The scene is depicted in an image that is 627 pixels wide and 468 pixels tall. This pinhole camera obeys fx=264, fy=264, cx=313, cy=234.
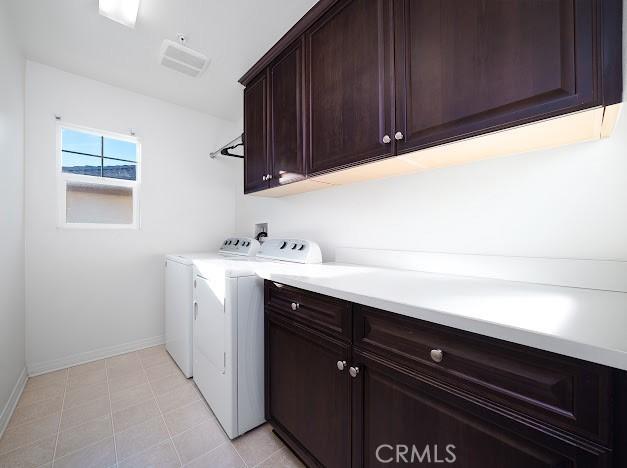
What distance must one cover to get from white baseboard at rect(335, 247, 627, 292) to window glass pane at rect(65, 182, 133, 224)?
7.69 feet

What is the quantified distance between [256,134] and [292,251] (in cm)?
91

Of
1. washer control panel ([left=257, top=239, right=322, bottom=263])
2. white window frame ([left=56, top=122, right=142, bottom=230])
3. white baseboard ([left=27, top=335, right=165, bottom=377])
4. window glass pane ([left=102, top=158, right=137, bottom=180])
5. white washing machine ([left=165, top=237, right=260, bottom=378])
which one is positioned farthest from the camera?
window glass pane ([left=102, top=158, right=137, bottom=180])

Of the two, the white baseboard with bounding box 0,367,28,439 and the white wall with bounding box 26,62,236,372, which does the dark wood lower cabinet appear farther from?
the white wall with bounding box 26,62,236,372

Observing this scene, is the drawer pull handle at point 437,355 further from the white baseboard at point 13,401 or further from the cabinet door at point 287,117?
the white baseboard at point 13,401

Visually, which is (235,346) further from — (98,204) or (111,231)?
(98,204)

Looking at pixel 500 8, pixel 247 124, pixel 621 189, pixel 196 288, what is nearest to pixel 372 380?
pixel 621 189

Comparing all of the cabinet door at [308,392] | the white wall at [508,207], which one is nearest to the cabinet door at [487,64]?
the white wall at [508,207]

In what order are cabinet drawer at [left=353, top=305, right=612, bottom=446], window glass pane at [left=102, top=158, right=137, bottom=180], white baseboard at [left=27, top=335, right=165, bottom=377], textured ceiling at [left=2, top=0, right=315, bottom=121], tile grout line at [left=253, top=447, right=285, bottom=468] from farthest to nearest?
window glass pane at [left=102, top=158, right=137, bottom=180] → white baseboard at [left=27, top=335, right=165, bottom=377] → textured ceiling at [left=2, top=0, right=315, bottom=121] → tile grout line at [left=253, top=447, right=285, bottom=468] → cabinet drawer at [left=353, top=305, right=612, bottom=446]

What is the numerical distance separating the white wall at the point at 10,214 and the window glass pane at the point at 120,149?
56cm

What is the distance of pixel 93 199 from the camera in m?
2.36

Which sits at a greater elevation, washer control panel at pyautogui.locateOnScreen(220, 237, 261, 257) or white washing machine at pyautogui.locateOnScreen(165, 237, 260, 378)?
washer control panel at pyautogui.locateOnScreen(220, 237, 261, 257)

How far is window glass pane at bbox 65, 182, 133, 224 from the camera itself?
7.39ft

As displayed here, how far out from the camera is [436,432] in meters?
0.74

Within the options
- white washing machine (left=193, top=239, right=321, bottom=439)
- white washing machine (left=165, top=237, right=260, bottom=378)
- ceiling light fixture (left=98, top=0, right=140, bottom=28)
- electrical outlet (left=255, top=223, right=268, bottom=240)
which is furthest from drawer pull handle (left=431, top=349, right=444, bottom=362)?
ceiling light fixture (left=98, top=0, right=140, bottom=28)
